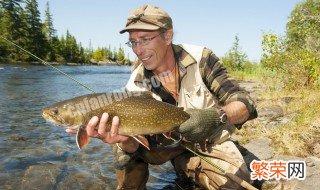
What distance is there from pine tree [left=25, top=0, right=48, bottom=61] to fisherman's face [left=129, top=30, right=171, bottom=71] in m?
80.1

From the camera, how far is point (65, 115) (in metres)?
3.81

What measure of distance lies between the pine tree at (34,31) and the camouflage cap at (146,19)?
80099mm

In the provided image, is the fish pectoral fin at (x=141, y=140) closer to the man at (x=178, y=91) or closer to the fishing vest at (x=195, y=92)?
the man at (x=178, y=91)

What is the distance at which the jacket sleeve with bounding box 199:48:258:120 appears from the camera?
4.43 meters

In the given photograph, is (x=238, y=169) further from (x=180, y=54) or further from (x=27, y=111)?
(x=27, y=111)

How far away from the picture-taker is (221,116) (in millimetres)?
4086

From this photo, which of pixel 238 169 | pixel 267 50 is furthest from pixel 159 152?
pixel 267 50

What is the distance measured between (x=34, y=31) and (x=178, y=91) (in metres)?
83.9

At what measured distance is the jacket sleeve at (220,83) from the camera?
443cm

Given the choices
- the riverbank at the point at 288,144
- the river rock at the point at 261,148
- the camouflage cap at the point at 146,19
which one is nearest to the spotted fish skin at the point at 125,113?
the camouflage cap at the point at 146,19

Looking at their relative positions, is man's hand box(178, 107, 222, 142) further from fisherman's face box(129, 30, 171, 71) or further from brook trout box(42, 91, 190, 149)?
fisherman's face box(129, 30, 171, 71)

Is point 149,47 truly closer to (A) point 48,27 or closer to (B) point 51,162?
(B) point 51,162

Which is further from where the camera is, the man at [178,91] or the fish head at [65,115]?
the man at [178,91]

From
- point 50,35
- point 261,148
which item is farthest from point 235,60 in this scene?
point 50,35
